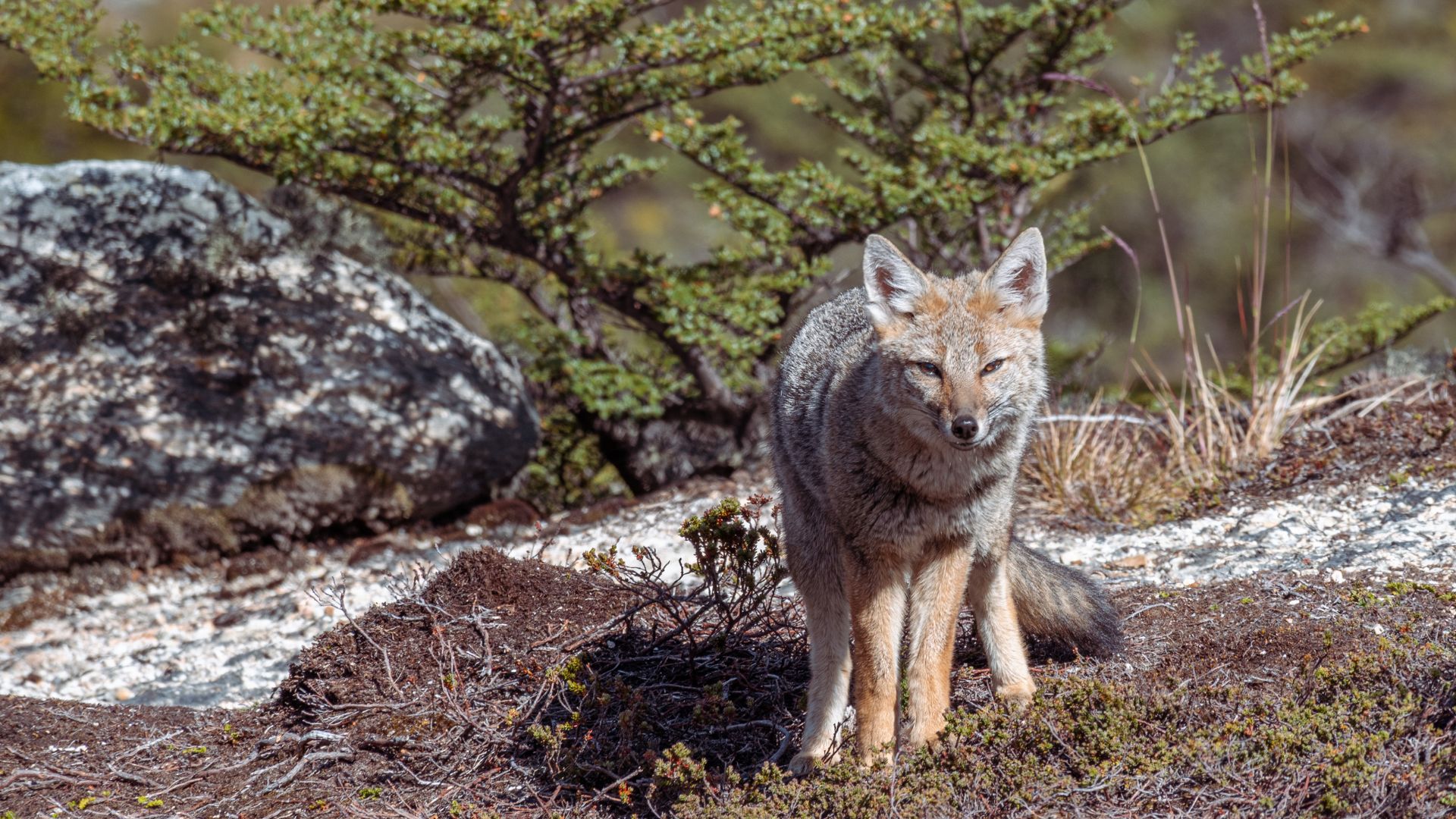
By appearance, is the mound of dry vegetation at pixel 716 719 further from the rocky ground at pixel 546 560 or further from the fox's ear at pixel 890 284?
the fox's ear at pixel 890 284

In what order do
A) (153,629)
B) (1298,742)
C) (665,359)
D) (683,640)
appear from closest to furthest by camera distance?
(1298,742)
(683,640)
(153,629)
(665,359)

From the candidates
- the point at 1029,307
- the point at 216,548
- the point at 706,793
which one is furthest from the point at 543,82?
the point at 706,793

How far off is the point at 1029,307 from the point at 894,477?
0.76 m

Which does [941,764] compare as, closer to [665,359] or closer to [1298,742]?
[1298,742]

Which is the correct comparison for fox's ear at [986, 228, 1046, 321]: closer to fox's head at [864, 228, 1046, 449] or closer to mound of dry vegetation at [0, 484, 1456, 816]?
fox's head at [864, 228, 1046, 449]

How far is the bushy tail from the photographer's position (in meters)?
4.27

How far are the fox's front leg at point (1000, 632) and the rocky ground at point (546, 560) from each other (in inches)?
50.4

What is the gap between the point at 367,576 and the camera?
20.8ft

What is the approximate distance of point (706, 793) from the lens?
3.70m

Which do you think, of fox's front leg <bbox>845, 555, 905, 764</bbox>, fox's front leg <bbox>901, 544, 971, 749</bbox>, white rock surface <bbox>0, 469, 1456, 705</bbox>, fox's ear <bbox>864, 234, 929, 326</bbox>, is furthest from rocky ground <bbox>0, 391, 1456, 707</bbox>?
fox's ear <bbox>864, 234, 929, 326</bbox>

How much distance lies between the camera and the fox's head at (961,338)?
3.59 m

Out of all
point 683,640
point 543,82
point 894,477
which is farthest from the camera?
point 543,82

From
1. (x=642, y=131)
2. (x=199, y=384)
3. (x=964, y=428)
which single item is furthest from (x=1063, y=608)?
(x=199, y=384)

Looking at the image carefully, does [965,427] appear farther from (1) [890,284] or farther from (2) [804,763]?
(2) [804,763]
